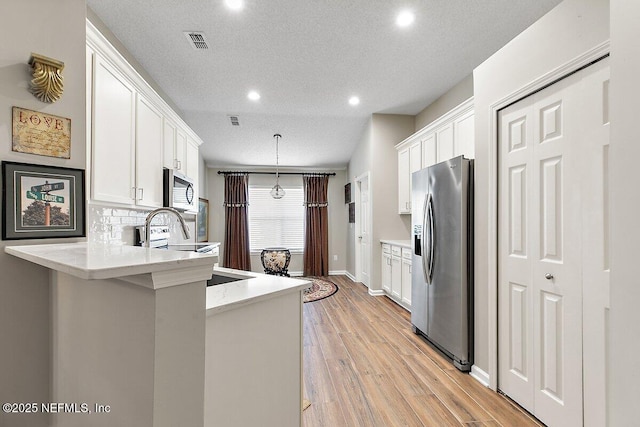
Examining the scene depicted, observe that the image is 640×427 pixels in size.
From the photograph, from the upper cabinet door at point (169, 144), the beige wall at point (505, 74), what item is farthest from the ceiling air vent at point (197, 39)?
the beige wall at point (505, 74)

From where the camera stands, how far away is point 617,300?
0.90 m

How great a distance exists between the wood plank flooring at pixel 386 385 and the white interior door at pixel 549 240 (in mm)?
241

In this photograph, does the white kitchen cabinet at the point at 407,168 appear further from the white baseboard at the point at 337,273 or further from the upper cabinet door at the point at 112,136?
the upper cabinet door at the point at 112,136

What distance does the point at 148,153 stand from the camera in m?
2.70

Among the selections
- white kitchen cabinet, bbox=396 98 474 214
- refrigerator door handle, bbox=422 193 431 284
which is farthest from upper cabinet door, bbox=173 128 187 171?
white kitchen cabinet, bbox=396 98 474 214

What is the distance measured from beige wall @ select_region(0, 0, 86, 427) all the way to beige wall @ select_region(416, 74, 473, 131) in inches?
141

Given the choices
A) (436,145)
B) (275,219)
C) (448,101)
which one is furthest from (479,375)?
(275,219)

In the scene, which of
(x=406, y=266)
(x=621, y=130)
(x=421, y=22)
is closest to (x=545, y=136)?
(x=621, y=130)

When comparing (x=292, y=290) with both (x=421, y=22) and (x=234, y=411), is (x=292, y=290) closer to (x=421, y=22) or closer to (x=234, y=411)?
(x=234, y=411)

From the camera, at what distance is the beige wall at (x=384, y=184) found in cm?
468

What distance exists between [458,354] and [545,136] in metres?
1.70

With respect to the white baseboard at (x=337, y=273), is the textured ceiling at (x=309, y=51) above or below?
above

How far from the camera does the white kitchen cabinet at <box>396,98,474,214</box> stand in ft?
10.0

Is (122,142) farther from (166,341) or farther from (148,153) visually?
(166,341)
